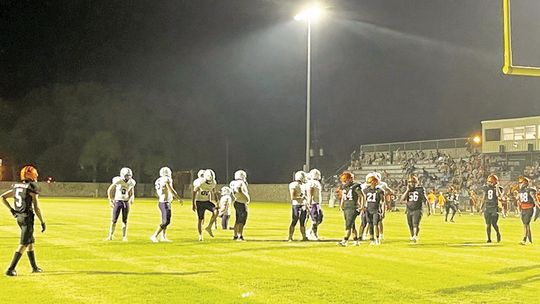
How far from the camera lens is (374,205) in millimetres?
19094

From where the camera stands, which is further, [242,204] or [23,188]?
[242,204]

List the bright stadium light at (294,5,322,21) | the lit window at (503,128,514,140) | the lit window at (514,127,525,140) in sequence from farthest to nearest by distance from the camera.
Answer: the lit window at (503,128,514,140), the lit window at (514,127,525,140), the bright stadium light at (294,5,322,21)

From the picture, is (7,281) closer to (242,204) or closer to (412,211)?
(242,204)

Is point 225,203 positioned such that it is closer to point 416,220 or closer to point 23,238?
point 416,220

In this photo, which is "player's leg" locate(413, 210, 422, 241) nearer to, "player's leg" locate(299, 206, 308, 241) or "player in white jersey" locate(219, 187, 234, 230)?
"player's leg" locate(299, 206, 308, 241)

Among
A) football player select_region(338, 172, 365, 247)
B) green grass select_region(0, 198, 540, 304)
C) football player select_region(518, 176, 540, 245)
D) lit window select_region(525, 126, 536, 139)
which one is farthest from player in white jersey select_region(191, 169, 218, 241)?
lit window select_region(525, 126, 536, 139)

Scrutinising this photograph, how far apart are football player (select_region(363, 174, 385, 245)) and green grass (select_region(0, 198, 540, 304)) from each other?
1.84 feet

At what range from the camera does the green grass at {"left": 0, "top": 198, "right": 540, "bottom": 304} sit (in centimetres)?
1049

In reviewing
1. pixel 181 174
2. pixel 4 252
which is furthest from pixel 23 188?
pixel 181 174

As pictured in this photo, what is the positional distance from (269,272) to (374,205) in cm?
680

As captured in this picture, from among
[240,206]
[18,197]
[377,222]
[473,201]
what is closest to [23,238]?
[18,197]

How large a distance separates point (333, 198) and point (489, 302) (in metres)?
43.6

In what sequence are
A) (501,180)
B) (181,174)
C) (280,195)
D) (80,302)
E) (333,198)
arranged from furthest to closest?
(181,174), (280,195), (333,198), (501,180), (80,302)

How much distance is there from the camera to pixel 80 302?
9.91m
